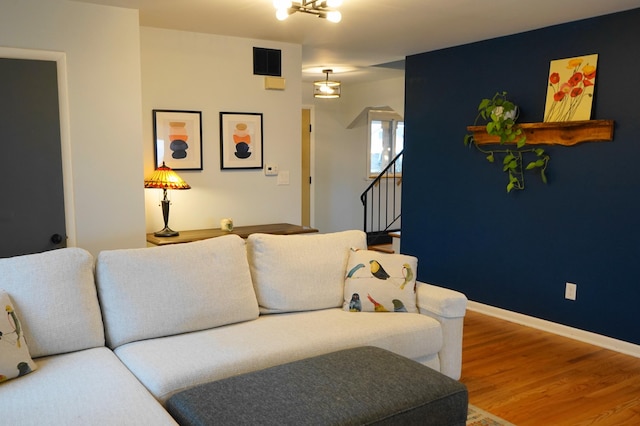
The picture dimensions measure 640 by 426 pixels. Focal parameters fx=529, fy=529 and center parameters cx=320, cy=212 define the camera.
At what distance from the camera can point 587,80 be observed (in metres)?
3.89

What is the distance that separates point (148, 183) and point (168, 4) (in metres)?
1.25

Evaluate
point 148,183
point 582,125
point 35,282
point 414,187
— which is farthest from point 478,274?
point 35,282

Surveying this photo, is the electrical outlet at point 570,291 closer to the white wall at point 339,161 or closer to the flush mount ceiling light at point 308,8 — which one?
the flush mount ceiling light at point 308,8

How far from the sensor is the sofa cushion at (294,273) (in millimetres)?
2975

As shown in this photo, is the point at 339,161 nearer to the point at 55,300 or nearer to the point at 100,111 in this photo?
the point at 100,111

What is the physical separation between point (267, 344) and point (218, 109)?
252 centimetres

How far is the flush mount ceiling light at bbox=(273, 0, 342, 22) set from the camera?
2.88 meters

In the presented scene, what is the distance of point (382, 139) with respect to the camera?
8.66 metres

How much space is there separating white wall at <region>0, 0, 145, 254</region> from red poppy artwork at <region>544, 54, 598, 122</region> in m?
3.10

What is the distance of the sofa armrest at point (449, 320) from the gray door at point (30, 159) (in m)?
2.44

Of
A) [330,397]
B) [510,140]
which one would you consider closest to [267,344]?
[330,397]

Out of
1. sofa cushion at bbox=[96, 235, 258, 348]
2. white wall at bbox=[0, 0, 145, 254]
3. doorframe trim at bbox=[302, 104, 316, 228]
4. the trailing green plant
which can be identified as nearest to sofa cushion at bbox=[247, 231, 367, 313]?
sofa cushion at bbox=[96, 235, 258, 348]

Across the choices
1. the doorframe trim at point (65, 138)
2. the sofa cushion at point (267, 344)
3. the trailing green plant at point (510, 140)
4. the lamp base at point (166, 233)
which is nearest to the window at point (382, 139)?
the trailing green plant at point (510, 140)

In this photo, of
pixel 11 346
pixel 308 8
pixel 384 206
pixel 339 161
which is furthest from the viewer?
pixel 384 206
